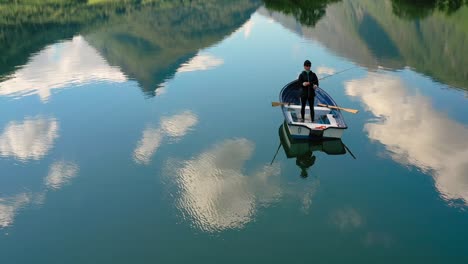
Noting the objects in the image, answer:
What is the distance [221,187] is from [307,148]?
8.60 meters

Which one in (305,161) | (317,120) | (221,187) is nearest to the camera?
(221,187)

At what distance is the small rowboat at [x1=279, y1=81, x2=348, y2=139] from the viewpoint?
2644 centimetres

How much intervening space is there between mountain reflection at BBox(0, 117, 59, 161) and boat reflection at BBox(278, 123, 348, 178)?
19.1m

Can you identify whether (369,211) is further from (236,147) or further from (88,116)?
(88,116)

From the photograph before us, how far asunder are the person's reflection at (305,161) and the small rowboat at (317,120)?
1.43m

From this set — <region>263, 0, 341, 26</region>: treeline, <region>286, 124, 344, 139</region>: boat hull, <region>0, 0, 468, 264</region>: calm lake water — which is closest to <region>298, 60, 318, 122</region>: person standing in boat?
<region>286, 124, 344, 139</region>: boat hull

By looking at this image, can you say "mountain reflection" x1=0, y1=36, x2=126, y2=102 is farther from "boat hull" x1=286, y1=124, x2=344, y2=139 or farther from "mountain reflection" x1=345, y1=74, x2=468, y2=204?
"mountain reflection" x1=345, y1=74, x2=468, y2=204

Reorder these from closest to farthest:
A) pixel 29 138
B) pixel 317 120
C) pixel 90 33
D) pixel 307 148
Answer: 1. pixel 307 148
2. pixel 317 120
3. pixel 29 138
4. pixel 90 33

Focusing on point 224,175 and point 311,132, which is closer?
point 224,175

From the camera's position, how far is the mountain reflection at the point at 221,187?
19.8m

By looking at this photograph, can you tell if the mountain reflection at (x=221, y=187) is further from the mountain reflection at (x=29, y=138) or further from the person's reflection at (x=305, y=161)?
the mountain reflection at (x=29, y=138)

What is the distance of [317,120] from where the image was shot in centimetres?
2900

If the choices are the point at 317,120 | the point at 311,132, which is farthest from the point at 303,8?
the point at 311,132

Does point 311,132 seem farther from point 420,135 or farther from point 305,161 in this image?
point 420,135
